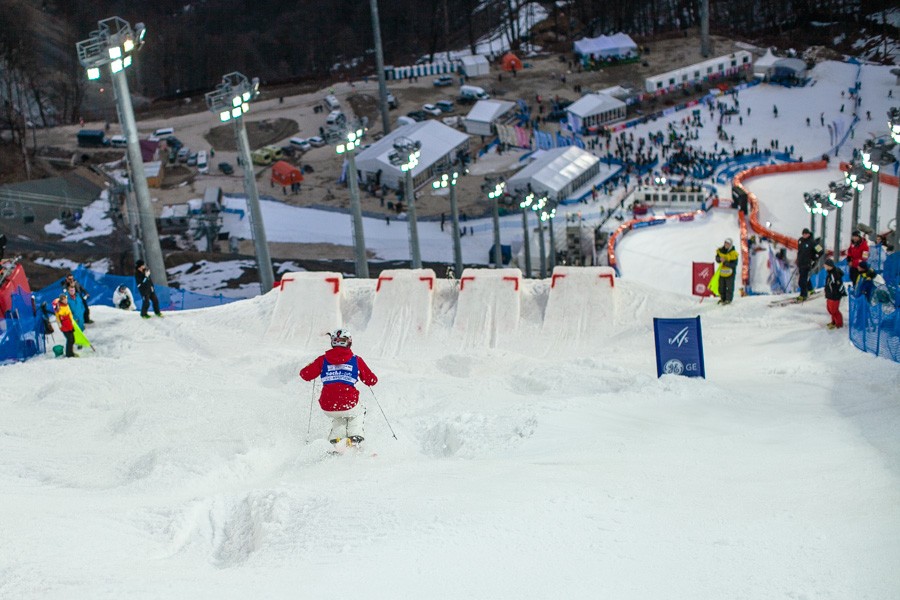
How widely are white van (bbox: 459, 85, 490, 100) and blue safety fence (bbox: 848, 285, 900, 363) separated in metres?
49.3

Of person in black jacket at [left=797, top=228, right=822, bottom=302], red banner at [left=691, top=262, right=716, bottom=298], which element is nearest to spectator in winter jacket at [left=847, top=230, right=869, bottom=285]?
person in black jacket at [left=797, top=228, right=822, bottom=302]

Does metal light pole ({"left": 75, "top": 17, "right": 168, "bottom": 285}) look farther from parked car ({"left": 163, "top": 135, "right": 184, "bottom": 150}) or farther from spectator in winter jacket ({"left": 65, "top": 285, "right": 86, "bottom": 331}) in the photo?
parked car ({"left": 163, "top": 135, "right": 184, "bottom": 150})

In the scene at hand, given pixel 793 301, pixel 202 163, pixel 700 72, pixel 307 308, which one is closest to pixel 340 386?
pixel 307 308

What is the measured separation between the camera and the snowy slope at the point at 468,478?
565 cm

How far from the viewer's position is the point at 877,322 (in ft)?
35.3

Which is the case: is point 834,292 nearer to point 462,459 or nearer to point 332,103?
point 462,459

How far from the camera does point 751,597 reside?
Result: 17.1 feet

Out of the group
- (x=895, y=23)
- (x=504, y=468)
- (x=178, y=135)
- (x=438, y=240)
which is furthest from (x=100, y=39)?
(x=895, y=23)

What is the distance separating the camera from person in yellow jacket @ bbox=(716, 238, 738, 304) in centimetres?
1453

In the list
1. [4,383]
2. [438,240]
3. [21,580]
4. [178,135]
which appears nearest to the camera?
[21,580]

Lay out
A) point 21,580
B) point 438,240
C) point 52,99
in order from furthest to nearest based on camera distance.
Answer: point 52,99 → point 438,240 → point 21,580

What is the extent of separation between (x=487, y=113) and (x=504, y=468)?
4722cm

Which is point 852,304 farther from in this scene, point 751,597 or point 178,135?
point 178,135

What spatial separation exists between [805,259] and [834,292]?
233 cm
